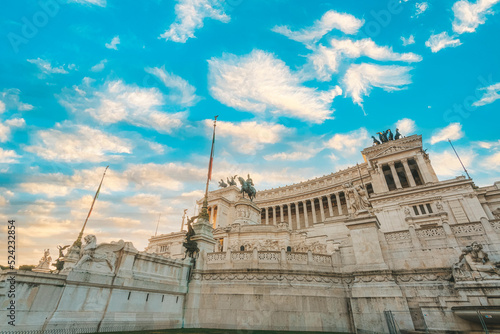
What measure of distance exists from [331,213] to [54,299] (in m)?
61.5

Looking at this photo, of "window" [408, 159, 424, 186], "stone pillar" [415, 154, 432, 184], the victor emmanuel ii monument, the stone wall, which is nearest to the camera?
the stone wall

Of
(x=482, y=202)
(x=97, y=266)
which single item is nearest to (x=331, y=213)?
(x=482, y=202)

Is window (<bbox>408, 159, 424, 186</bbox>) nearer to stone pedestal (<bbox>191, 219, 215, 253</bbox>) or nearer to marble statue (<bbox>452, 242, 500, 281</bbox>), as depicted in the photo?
marble statue (<bbox>452, 242, 500, 281</bbox>)

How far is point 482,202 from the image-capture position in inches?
1353

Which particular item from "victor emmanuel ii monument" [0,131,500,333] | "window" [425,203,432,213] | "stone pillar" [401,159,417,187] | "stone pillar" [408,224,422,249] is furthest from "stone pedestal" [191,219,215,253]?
"stone pillar" [401,159,417,187]

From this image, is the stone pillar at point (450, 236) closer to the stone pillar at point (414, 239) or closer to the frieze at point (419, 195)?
the stone pillar at point (414, 239)

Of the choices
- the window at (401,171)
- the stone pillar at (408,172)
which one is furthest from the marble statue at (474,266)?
the window at (401,171)

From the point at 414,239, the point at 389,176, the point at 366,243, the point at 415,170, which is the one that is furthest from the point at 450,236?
the point at 389,176

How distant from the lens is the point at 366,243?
14477 mm

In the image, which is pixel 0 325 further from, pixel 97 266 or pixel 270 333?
pixel 270 333

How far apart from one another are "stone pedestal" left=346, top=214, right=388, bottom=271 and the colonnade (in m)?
48.9

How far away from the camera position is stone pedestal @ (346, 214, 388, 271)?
13.7 m

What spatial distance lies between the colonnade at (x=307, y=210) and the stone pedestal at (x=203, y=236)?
162 feet

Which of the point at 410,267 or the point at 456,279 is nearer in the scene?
the point at 456,279
